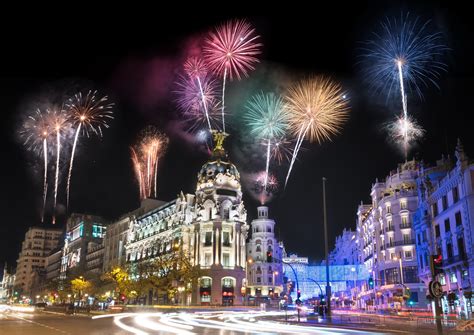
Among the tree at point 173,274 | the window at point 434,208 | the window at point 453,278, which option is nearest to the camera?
the window at point 453,278

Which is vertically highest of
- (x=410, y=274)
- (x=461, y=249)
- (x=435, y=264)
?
(x=461, y=249)

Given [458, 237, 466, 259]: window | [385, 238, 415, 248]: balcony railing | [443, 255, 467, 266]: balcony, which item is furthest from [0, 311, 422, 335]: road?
[385, 238, 415, 248]: balcony railing

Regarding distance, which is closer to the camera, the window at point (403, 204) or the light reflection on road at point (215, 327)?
the light reflection on road at point (215, 327)

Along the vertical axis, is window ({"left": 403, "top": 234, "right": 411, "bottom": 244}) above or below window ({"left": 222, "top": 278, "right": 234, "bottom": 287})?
above

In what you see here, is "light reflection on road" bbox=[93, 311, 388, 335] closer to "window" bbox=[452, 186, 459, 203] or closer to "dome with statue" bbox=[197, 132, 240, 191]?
"window" bbox=[452, 186, 459, 203]

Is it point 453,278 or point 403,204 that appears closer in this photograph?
point 453,278

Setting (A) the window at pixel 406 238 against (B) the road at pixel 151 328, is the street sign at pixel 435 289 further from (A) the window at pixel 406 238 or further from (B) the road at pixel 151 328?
(A) the window at pixel 406 238

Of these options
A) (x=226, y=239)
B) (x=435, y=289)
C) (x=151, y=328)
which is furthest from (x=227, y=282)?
(x=435, y=289)

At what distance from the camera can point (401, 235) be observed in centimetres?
7825

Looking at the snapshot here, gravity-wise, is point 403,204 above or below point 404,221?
above

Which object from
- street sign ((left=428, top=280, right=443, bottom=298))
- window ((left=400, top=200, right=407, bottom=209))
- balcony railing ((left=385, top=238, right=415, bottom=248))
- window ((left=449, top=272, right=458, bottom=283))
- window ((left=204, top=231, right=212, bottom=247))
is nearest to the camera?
street sign ((left=428, top=280, right=443, bottom=298))

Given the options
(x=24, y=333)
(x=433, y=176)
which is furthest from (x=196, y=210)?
(x=24, y=333)

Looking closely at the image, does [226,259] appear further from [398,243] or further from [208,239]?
[398,243]

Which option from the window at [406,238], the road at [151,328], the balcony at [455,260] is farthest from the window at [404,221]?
the road at [151,328]
